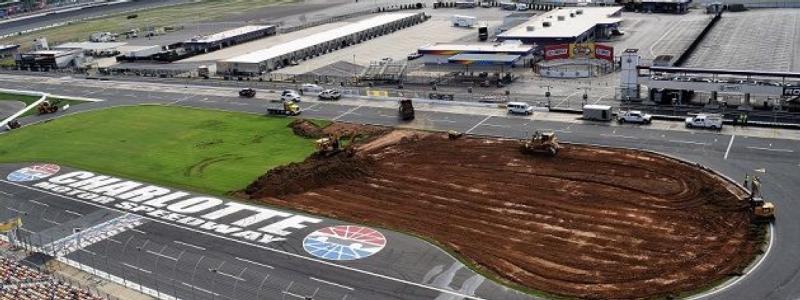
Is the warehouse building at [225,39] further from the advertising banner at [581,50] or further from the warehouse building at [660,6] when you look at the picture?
the warehouse building at [660,6]

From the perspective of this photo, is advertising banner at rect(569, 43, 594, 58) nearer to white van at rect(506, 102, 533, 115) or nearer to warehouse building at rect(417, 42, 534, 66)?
warehouse building at rect(417, 42, 534, 66)

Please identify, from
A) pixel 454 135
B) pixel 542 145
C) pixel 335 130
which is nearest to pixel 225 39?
pixel 335 130

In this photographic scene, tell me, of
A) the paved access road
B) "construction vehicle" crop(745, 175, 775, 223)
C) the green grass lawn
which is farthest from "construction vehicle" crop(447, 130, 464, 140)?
"construction vehicle" crop(745, 175, 775, 223)

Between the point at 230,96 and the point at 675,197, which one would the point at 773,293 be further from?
the point at 230,96

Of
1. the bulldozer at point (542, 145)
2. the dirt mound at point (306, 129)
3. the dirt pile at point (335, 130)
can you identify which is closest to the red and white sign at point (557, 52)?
the dirt pile at point (335, 130)

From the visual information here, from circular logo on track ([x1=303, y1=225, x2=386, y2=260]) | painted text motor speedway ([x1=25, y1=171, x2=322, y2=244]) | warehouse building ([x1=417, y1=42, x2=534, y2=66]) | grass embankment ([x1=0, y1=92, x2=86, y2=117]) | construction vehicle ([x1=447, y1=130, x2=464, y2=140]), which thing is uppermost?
warehouse building ([x1=417, y1=42, x2=534, y2=66])
